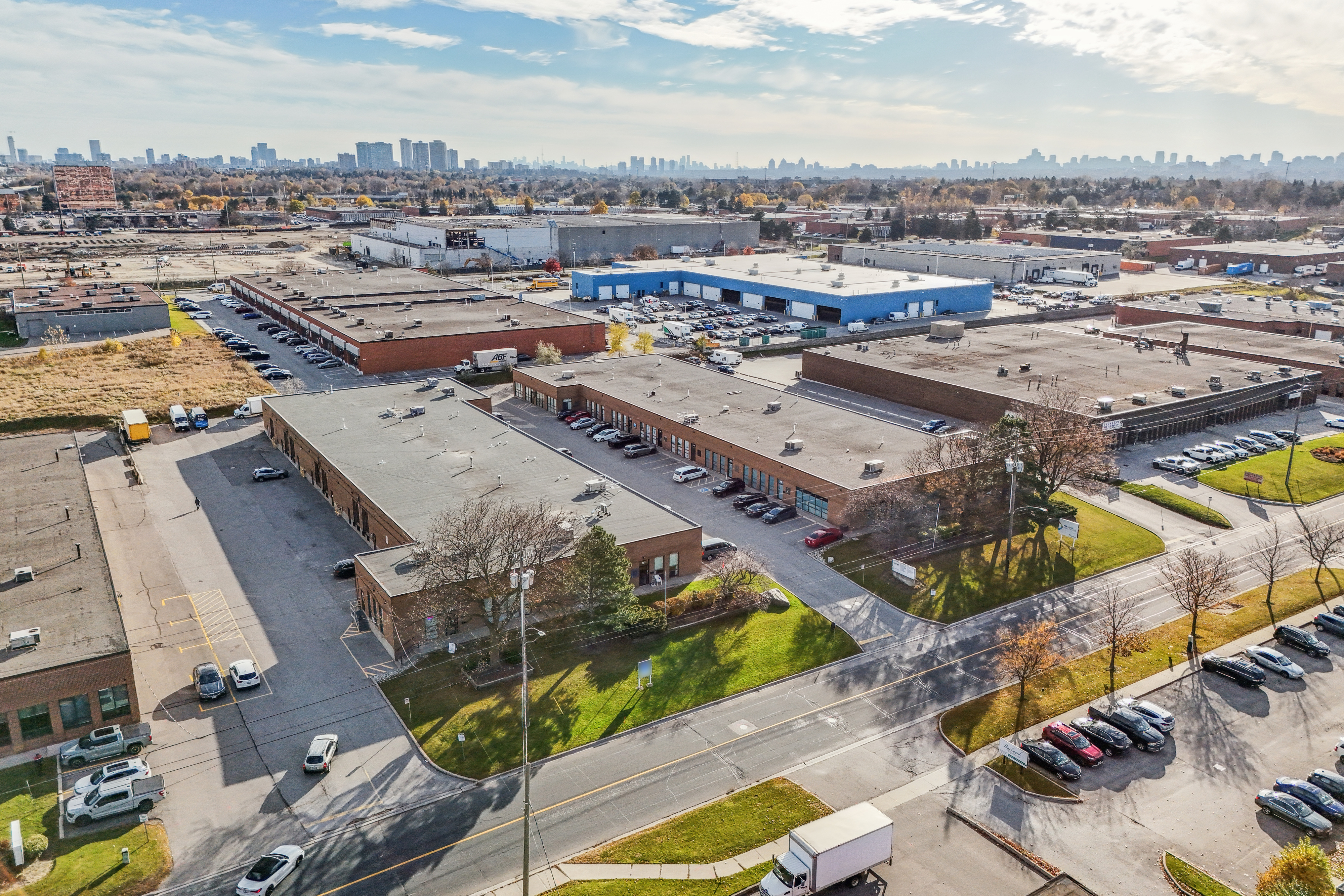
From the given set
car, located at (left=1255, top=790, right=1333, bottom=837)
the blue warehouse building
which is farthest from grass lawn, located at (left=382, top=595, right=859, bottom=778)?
the blue warehouse building

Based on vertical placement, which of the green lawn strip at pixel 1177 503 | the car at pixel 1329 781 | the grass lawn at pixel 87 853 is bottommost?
the grass lawn at pixel 87 853

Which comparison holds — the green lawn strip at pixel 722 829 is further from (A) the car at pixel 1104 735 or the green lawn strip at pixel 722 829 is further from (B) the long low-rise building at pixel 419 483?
(B) the long low-rise building at pixel 419 483

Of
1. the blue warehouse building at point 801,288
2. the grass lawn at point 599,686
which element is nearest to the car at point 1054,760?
the grass lawn at point 599,686

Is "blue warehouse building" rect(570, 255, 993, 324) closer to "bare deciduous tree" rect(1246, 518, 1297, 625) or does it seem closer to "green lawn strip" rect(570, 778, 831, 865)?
"bare deciduous tree" rect(1246, 518, 1297, 625)

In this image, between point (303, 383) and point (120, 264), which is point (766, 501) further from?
point (120, 264)

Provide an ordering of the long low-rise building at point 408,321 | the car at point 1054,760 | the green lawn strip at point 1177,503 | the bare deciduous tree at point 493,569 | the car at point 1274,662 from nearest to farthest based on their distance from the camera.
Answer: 1. the car at point 1054,760
2. the bare deciduous tree at point 493,569
3. the car at point 1274,662
4. the green lawn strip at point 1177,503
5. the long low-rise building at point 408,321

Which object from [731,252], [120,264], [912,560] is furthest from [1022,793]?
[120,264]
